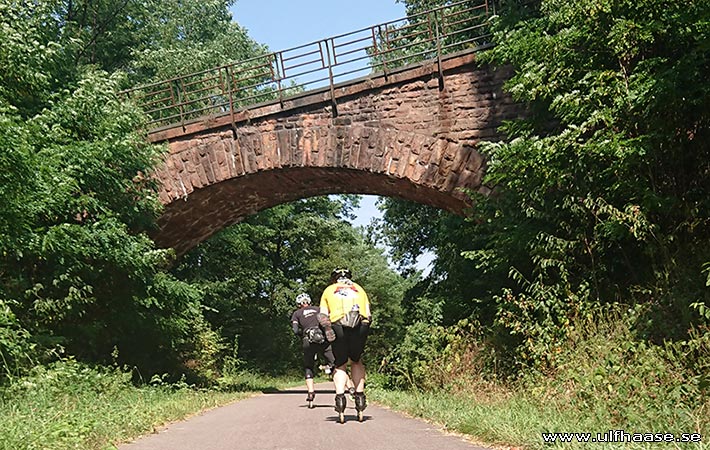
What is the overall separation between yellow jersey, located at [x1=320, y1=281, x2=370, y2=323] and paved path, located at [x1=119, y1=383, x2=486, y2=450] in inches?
44.4

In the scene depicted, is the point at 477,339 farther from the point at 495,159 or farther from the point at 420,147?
the point at 420,147

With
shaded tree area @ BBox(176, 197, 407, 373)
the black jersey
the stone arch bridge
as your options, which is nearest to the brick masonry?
the stone arch bridge

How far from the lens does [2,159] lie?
26.2 ft

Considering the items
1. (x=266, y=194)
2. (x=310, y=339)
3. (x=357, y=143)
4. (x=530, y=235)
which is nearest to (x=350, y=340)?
(x=310, y=339)

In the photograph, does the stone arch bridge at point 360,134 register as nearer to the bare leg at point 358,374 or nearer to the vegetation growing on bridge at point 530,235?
the vegetation growing on bridge at point 530,235

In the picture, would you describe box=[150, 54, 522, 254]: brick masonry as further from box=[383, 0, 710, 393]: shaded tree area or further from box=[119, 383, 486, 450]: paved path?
box=[119, 383, 486, 450]: paved path

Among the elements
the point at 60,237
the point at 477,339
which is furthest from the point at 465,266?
the point at 60,237

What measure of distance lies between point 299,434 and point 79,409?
2575mm

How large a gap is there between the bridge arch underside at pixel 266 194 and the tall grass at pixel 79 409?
4163 millimetres

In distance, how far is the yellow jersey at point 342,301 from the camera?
7117mm

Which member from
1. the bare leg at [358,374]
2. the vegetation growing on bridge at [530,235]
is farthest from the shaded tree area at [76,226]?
the bare leg at [358,374]

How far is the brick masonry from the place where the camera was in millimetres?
12320

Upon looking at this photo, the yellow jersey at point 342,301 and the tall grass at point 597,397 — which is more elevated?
the yellow jersey at point 342,301

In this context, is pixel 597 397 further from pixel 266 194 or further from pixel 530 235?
pixel 266 194
